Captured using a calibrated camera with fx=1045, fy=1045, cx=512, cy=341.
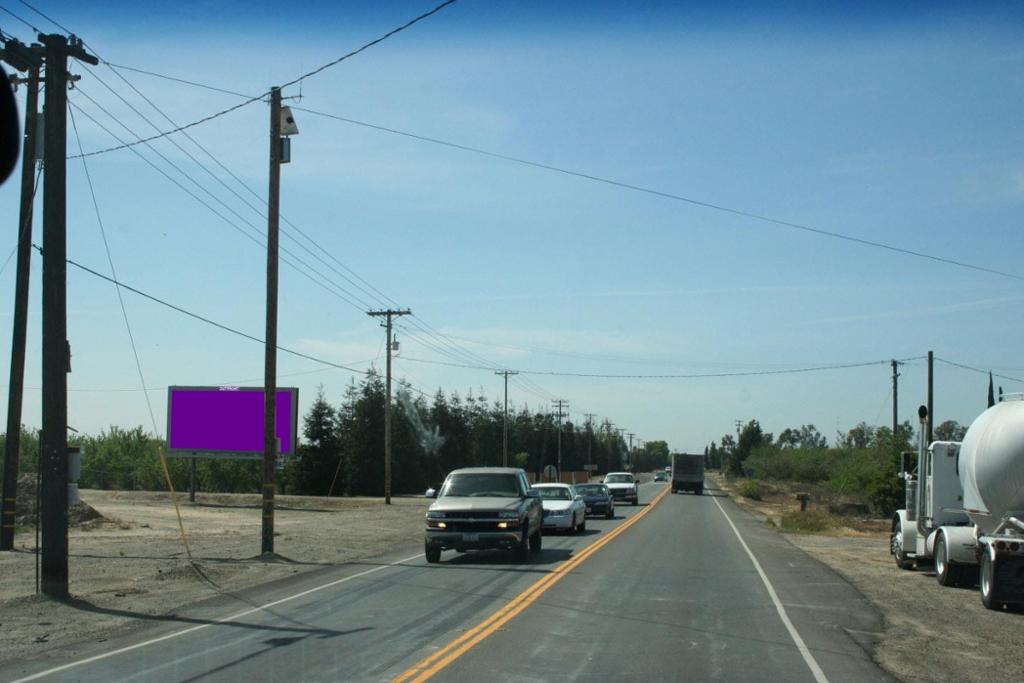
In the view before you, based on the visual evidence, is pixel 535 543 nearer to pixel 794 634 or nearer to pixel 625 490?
pixel 794 634

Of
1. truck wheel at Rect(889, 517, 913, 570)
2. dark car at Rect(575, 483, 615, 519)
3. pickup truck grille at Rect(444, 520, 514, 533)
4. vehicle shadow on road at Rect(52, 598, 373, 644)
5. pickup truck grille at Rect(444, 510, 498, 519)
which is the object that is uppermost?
pickup truck grille at Rect(444, 510, 498, 519)

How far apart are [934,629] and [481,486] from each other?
10.3 m

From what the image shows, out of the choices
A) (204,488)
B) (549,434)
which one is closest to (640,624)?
(204,488)

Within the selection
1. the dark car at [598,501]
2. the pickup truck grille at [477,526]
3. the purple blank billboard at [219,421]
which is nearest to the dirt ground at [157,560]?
the pickup truck grille at [477,526]

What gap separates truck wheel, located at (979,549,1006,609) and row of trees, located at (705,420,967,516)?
682 centimetres

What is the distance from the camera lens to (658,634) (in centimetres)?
1209

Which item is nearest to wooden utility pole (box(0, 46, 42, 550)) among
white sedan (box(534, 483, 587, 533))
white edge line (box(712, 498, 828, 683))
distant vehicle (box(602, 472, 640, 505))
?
white sedan (box(534, 483, 587, 533))

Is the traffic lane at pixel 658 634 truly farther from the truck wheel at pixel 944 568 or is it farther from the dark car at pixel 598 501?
the dark car at pixel 598 501

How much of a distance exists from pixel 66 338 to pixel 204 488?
53861 mm

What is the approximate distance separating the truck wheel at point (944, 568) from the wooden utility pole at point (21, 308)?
18.3 metres

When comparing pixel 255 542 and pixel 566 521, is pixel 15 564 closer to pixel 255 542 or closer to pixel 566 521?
pixel 255 542

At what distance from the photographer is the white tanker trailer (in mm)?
15938

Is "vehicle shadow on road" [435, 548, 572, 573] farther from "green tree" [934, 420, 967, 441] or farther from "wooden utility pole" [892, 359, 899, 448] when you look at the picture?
"wooden utility pole" [892, 359, 899, 448]

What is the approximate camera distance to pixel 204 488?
67500 mm
